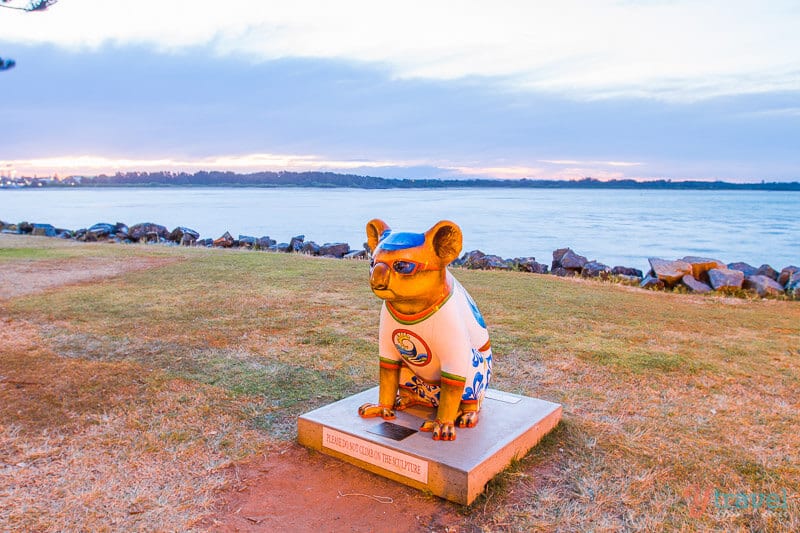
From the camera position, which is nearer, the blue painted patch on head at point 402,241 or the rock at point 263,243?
the blue painted patch on head at point 402,241

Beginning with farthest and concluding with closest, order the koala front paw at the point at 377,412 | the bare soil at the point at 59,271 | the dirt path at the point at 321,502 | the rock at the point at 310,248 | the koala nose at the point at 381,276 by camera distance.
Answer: the rock at the point at 310,248
the bare soil at the point at 59,271
the koala front paw at the point at 377,412
the koala nose at the point at 381,276
the dirt path at the point at 321,502

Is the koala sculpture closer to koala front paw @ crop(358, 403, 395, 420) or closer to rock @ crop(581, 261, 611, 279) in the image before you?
koala front paw @ crop(358, 403, 395, 420)

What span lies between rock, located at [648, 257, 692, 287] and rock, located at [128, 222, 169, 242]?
612 inches

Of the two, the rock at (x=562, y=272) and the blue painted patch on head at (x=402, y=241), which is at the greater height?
the blue painted patch on head at (x=402, y=241)

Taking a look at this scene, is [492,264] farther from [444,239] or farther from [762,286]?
[444,239]

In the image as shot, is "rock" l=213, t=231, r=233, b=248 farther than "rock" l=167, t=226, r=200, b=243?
No

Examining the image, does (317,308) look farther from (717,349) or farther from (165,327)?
(717,349)

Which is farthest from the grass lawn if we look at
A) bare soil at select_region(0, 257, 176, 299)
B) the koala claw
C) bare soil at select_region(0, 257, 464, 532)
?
bare soil at select_region(0, 257, 176, 299)

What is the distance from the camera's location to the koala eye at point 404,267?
11.1 feet

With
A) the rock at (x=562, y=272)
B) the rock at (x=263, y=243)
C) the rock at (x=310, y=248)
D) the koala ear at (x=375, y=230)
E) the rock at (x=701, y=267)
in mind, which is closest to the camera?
the koala ear at (x=375, y=230)

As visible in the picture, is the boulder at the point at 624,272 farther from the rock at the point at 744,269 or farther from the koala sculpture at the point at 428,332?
the koala sculpture at the point at 428,332

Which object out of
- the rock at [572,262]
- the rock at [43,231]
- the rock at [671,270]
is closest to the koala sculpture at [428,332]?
the rock at [671,270]

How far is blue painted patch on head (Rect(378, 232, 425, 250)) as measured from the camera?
345 cm

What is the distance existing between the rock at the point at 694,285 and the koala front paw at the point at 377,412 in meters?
8.98
